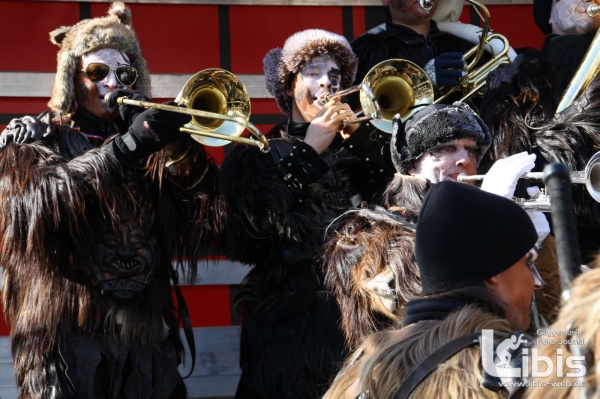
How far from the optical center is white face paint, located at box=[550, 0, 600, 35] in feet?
17.9

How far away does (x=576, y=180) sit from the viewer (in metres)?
4.03

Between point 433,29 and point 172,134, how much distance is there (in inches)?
78.2

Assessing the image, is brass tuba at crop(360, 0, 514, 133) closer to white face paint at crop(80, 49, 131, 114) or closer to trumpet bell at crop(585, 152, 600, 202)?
white face paint at crop(80, 49, 131, 114)

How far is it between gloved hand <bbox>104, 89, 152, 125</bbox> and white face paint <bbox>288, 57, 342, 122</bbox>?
100cm

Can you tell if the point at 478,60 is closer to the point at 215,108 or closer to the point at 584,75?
the point at 584,75

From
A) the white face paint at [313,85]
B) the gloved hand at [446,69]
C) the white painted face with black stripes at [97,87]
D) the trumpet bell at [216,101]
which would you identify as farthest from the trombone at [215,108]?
the gloved hand at [446,69]

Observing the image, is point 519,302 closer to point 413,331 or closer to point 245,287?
point 413,331

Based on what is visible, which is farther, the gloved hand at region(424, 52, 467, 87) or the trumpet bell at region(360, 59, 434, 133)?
the gloved hand at region(424, 52, 467, 87)

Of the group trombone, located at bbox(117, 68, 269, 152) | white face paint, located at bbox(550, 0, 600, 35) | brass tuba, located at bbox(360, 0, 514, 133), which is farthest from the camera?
white face paint, located at bbox(550, 0, 600, 35)

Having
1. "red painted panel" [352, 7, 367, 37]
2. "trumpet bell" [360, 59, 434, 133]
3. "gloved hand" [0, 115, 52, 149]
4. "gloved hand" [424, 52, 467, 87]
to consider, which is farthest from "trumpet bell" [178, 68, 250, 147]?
"red painted panel" [352, 7, 367, 37]

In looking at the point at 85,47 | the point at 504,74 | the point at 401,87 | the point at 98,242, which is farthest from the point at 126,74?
the point at 504,74

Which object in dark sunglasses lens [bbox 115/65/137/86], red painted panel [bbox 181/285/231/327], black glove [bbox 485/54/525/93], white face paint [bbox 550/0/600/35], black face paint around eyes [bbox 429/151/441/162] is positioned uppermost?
white face paint [bbox 550/0/600/35]

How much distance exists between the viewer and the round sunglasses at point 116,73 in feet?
16.1

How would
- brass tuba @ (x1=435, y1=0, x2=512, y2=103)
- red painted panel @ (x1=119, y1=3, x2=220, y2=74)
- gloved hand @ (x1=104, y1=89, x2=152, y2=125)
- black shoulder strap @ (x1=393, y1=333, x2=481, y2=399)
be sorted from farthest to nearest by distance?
red painted panel @ (x1=119, y1=3, x2=220, y2=74), brass tuba @ (x1=435, y1=0, x2=512, y2=103), gloved hand @ (x1=104, y1=89, x2=152, y2=125), black shoulder strap @ (x1=393, y1=333, x2=481, y2=399)
